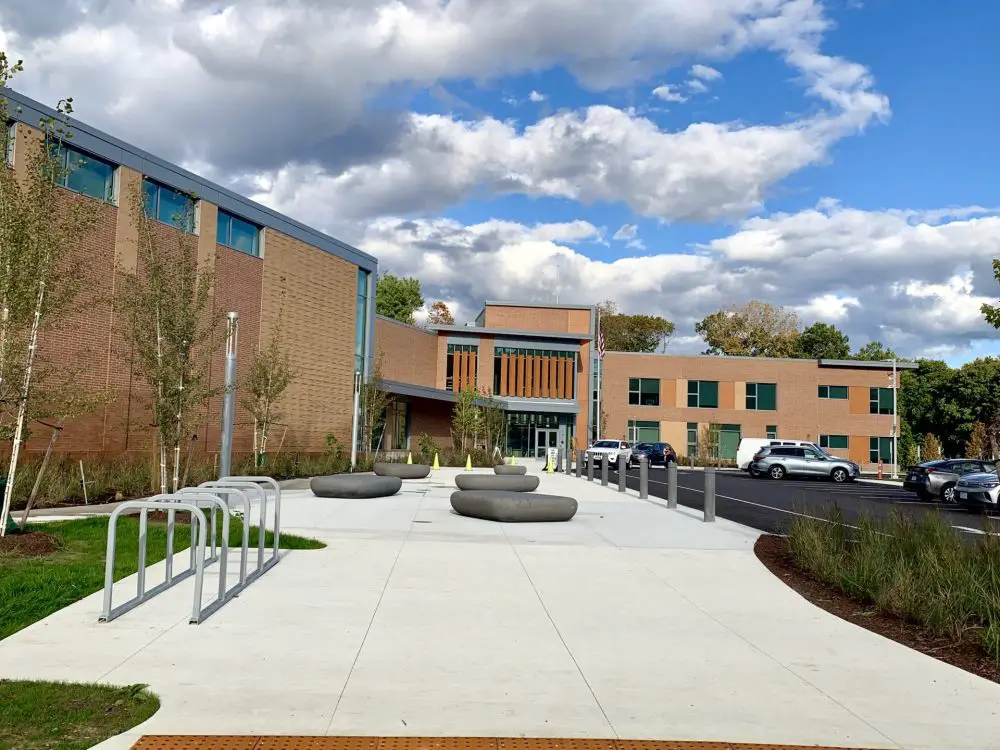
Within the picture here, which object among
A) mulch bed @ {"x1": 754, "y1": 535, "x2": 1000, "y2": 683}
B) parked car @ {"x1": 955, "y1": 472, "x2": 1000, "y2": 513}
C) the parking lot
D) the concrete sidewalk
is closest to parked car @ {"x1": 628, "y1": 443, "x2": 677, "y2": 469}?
the parking lot

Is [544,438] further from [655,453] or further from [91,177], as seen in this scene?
[91,177]

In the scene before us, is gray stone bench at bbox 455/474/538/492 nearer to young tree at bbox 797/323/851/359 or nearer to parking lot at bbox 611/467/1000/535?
parking lot at bbox 611/467/1000/535

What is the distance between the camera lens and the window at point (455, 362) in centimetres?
6019

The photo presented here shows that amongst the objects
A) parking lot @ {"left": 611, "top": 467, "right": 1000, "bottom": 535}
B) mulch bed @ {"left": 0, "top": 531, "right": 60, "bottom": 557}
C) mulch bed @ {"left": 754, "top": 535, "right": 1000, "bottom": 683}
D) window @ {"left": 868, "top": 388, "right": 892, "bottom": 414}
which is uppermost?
window @ {"left": 868, "top": 388, "right": 892, "bottom": 414}

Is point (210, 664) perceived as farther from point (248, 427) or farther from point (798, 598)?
point (248, 427)

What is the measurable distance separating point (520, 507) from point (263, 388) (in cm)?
1812

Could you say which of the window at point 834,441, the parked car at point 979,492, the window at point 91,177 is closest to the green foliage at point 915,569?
the parked car at point 979,492

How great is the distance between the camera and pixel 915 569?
9.15 metres

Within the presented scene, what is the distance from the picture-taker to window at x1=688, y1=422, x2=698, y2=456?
6744 centimetres

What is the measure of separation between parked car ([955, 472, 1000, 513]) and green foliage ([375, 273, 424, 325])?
197 ft

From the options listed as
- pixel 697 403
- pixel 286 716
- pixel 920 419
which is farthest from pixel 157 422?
pixel 920 419

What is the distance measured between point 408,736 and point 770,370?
66.1 metres

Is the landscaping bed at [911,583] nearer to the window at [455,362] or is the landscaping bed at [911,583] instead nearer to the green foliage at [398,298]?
the window at [455,362]

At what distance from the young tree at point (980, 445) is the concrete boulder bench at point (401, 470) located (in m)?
37.1
